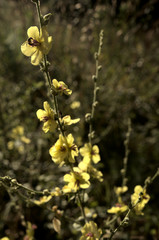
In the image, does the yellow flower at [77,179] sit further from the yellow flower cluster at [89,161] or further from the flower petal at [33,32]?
the flower petal at [33,32]

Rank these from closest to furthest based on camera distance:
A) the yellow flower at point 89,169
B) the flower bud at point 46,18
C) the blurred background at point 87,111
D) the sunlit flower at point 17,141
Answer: the flower bud at point 46,18, the yellow flower at point 89,169, the blurred background at point 87,111, the sunlit flower at point 17,141

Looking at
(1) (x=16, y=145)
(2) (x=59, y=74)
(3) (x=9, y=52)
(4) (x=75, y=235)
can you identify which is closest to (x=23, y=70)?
(3) (x=9, y=52)

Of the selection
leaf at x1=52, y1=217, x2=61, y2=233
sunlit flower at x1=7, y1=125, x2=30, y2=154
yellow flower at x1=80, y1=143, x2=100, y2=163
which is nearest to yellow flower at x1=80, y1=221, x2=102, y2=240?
leaf at x1=52, y1=217, x2=61, y2=233

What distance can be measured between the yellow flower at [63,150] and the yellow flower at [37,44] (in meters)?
0.42

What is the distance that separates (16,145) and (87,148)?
1600 millimetres

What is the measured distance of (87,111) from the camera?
3.35m

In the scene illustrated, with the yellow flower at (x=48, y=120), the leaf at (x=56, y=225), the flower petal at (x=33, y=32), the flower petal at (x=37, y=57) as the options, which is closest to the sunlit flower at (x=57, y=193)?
the leaf at (x=56, y=225)

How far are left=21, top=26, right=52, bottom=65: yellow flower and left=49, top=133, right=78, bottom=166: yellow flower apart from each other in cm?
42

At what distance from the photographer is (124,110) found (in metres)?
3.61

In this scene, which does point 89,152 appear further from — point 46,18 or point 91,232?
point 46,18

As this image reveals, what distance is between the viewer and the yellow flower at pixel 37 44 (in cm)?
94

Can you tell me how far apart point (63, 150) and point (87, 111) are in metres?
2.28

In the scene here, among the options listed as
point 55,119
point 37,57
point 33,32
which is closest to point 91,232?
point 55,119

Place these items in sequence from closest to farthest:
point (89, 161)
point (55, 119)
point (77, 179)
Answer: point (55, 119) < point (77, 179) < point (89, 161)
